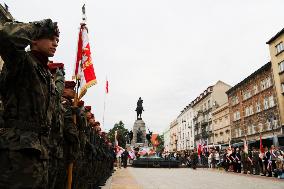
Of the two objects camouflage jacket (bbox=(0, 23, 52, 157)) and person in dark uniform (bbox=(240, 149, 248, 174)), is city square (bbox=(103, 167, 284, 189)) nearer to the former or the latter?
person in dark uniform (bbox=(240, 149, 248, 174))

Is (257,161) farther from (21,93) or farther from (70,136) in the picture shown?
(21,93)

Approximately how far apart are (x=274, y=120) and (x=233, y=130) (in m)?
13.8

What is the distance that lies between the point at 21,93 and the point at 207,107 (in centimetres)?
6496

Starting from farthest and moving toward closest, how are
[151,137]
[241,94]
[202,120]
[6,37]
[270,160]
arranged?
1. [202,120]
2. [241,94]
3. [151,137]
4. [270,160]
5. [6,37]

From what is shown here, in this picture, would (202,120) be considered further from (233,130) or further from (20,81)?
(20,81)

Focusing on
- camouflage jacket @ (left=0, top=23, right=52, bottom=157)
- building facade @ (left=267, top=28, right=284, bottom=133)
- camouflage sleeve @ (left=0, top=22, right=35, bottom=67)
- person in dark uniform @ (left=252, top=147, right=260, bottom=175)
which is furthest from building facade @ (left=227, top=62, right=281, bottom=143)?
camouflage sleeve @ (left=0, top=22, right=35, bottom=67)

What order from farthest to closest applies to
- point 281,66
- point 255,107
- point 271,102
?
point 255,107 < point 271,102 < point 281,66

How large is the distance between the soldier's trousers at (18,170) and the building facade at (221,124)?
1932 inches

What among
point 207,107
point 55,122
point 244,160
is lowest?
point 244,160

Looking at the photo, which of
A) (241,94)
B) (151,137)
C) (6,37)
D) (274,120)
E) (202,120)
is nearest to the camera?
(6,37)

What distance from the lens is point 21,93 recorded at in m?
2.73

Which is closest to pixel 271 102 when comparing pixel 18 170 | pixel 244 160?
pixel 244 160

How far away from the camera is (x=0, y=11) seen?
925 inches

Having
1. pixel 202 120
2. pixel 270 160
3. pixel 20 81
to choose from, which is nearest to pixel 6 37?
pixel 20 81
